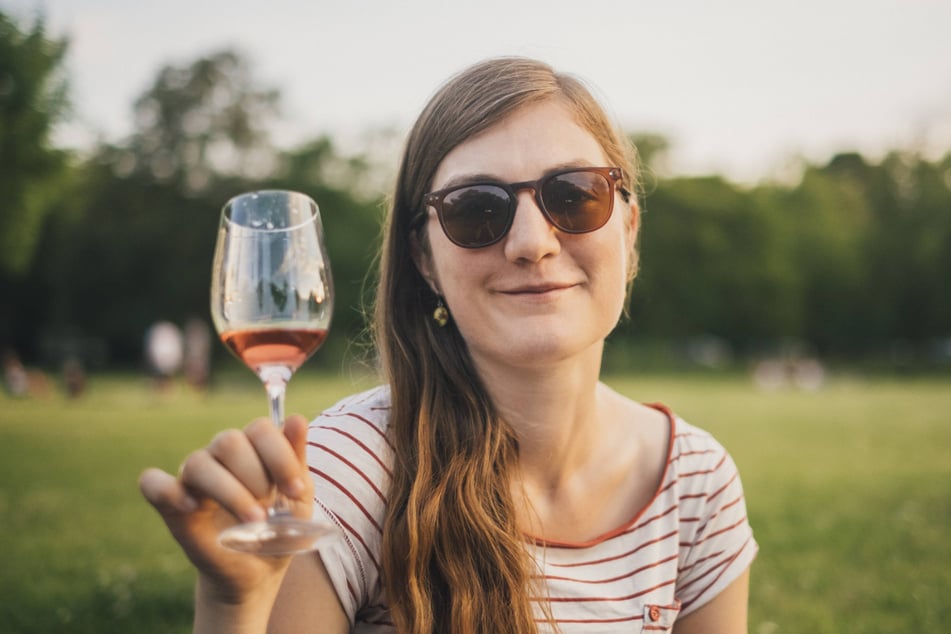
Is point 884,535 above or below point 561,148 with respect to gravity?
below

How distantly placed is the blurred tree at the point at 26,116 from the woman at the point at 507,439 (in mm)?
18324

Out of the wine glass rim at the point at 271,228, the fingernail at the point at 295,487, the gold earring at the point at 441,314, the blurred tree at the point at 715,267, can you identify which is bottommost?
the blurred tree at the point at 715,267

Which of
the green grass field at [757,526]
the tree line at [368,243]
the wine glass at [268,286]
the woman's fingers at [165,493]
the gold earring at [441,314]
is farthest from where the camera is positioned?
the tree line at [368,243]

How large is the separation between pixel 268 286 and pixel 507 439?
4.27 feet

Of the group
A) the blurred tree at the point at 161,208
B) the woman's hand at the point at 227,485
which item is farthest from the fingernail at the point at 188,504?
the blurred tree at the point at 161,208

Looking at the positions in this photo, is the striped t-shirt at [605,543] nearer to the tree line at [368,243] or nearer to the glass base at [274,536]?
the glass base at [274,536]

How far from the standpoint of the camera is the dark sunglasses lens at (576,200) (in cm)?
276

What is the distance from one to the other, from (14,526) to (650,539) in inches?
291

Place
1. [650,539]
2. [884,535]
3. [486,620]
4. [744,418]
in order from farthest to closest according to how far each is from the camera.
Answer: [744,418], [884,535], [650,539], [486,620]

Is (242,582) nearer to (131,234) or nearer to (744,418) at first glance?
(744,418)

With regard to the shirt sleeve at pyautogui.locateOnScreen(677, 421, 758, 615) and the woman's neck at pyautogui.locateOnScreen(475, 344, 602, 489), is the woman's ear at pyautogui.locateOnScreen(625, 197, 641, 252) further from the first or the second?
the shirt sleeve at pyautogui.locateOnScreen(677, 421, 758, 615)

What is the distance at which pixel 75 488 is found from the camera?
1047 cm

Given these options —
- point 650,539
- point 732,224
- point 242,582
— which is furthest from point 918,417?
point 732,224

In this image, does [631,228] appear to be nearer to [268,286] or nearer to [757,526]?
[268,286]
